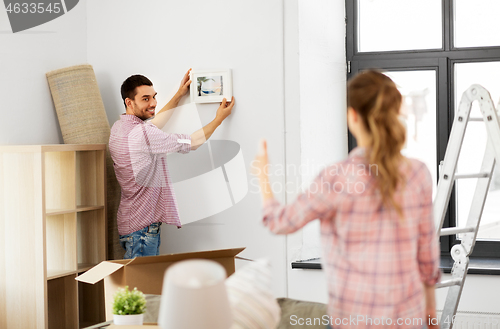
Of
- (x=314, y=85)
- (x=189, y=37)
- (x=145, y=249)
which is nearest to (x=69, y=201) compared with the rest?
(x=145, y=249)

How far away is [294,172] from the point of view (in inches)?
120

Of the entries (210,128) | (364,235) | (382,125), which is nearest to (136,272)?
(210,128)

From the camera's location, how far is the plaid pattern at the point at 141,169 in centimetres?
299

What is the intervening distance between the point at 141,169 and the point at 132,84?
1.73ft

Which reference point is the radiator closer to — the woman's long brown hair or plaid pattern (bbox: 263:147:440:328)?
plaid pattern (bbox: 263:147:440:328)

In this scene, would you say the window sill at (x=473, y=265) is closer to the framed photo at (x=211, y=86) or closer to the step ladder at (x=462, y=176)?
the step ladder at (x=462, y=176)

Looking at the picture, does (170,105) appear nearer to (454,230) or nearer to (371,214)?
(454,230)

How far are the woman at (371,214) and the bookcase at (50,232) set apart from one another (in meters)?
1.79

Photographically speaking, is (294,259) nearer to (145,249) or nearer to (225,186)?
(225,186)

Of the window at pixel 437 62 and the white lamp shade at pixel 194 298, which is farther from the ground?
the window at pixel 437 62

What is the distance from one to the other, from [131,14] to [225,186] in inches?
50.1

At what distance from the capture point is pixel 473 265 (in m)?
2.86

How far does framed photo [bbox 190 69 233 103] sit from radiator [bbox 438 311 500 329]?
1.77 meters

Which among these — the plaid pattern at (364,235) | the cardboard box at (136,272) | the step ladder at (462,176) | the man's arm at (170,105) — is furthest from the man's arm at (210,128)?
the plaid pattern at (364,235)
